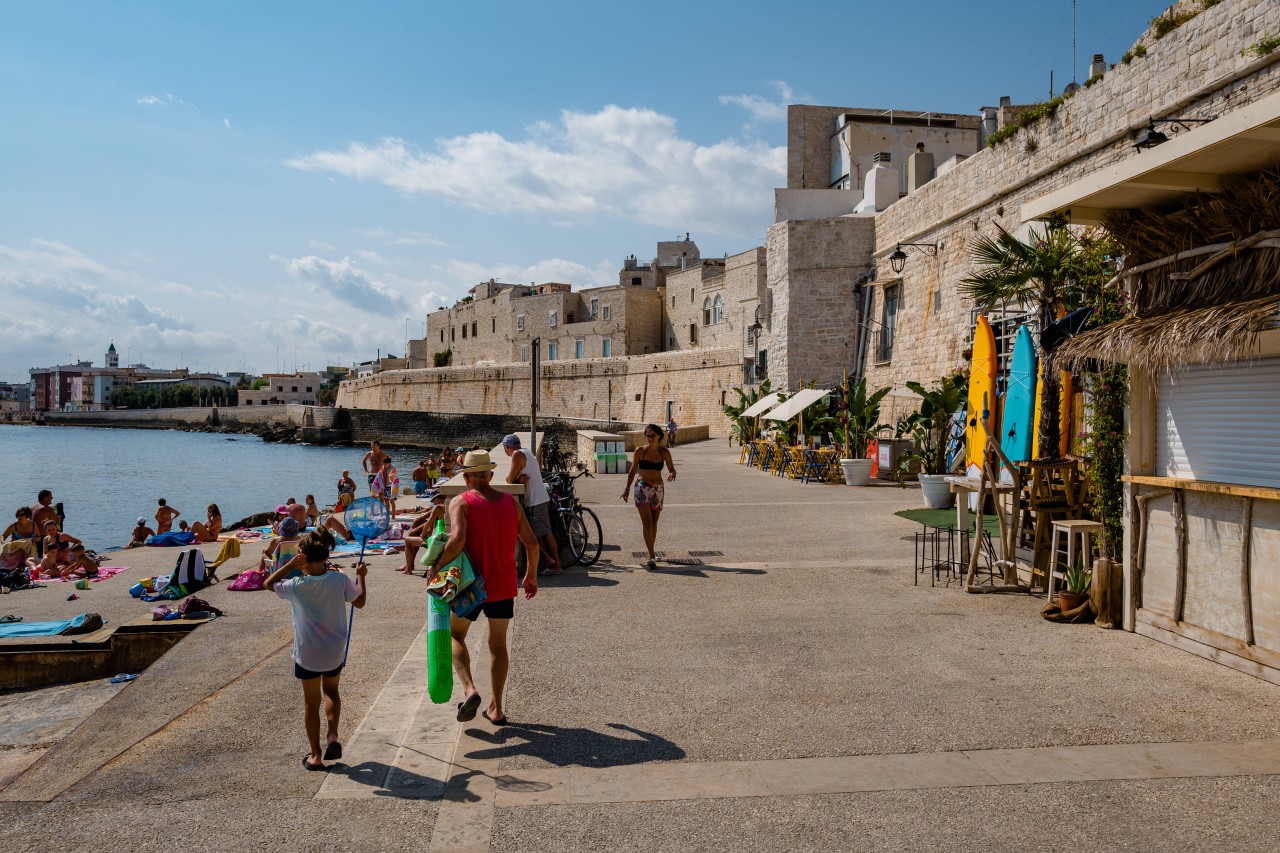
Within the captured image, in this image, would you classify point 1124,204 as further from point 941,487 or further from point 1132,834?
point 941,487

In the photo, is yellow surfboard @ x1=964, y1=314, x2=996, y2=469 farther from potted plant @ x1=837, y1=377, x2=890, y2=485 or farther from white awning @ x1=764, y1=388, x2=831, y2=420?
white awning @ x1=764, y1=388, x2=831, y2=420

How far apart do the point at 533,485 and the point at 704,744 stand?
13.4 feet

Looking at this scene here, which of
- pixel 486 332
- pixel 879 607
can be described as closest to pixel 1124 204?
pixel 879 607

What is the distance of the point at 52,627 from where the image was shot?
314 inches

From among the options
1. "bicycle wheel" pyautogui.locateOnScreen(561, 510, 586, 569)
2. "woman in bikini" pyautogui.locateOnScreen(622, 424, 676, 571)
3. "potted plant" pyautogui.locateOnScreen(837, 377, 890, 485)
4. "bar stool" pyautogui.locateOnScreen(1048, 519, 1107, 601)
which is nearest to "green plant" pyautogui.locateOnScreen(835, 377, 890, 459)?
"potted plant" pyautogui.locateOnScreen(837, 377, 890, 485)

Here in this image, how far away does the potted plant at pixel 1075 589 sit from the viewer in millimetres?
6448

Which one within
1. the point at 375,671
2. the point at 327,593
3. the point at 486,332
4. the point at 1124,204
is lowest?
the point at 375,671

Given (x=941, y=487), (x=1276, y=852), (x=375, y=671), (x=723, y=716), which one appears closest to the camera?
(x=1276, y=852)

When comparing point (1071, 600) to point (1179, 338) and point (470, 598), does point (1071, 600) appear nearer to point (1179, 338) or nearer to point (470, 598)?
point (1179, 338)

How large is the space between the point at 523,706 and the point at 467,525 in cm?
96

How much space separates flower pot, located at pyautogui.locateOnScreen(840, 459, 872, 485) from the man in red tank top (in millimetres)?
12456

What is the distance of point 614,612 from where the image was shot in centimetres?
684

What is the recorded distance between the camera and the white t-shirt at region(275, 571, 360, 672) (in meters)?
4.13

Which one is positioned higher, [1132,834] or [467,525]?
[467,525]
